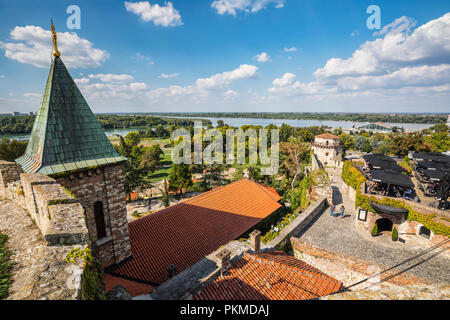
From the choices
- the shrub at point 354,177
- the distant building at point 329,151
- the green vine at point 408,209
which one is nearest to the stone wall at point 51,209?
the green vine at point 408,209

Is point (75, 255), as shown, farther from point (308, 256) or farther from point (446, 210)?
point (446, 210)

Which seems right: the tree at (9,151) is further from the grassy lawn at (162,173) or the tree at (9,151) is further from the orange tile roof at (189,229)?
the orange tile roof at (189,229)

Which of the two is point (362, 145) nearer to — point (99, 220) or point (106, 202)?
point (106, 202)

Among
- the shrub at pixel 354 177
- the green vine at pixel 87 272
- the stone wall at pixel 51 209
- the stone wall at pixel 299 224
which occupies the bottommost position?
the stone wall at pixel 299 224

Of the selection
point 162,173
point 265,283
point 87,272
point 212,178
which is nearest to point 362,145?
point 212,178

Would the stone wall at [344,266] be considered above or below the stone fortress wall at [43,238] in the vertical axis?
below

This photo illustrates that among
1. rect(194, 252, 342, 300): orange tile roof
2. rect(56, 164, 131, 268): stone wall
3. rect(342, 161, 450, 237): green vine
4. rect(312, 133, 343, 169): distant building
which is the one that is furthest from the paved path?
rect(312, 133, 343, 169): distant building
